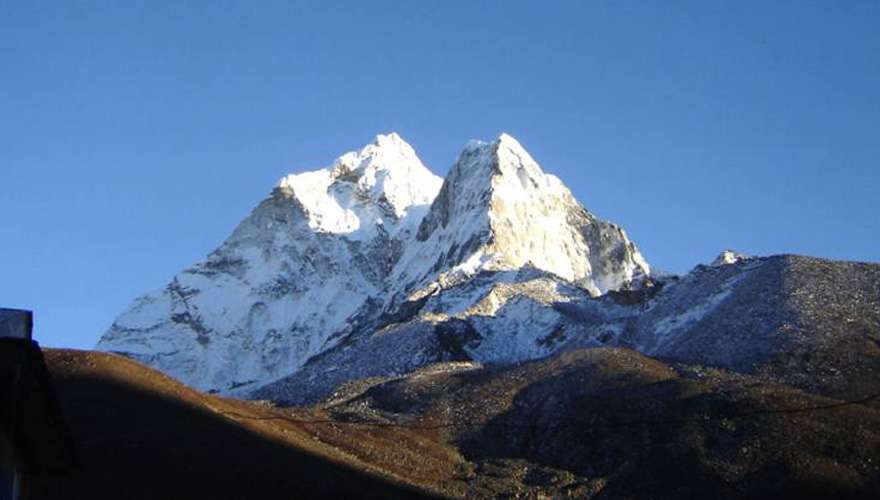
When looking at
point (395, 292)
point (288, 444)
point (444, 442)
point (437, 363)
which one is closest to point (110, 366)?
point (288, 444)

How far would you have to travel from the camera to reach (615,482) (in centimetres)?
6128

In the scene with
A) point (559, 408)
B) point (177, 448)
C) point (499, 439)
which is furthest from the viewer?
point (559, 408)

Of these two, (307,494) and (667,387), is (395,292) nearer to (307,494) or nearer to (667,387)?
(667,387)

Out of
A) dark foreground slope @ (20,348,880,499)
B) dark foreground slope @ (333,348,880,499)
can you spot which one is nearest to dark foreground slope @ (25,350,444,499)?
dark foreground slope @ (20,348,880,499)

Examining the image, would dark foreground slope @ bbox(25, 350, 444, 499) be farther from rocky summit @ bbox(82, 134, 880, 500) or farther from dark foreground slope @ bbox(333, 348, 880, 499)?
dark foreground slope @ bbox(333, 348, 880, 499)

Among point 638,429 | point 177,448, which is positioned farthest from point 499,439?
point 177,448

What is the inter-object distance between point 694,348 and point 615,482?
32.7 metres

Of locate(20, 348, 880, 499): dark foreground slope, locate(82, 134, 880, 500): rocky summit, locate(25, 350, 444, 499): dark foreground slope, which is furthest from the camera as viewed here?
locate(82, 134, 880, 500): rocky summit

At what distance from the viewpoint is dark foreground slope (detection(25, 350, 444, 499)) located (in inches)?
1922

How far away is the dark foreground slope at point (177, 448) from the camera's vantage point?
160 ft

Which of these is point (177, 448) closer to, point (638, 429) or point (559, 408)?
point (638, 429)

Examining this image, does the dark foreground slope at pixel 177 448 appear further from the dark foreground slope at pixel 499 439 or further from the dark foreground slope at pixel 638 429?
the dark foreground slope at pixel 638 429

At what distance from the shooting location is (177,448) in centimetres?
5316

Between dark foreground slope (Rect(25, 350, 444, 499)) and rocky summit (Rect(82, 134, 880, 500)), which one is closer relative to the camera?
dark foreground slope (Rect(25, 350, 444, 499))
